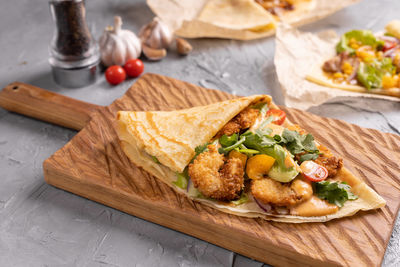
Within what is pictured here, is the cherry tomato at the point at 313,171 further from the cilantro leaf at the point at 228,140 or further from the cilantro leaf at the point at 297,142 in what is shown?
the cilantro leaf at the point at 228,140

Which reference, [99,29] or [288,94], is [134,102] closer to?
[288,94]

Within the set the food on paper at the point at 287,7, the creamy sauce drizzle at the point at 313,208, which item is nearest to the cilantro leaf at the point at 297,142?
the creamy sauce drizzle at the point at 313,208

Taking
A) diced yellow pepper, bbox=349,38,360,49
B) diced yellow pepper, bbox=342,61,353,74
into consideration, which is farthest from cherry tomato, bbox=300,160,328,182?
diced yellow pepper, bbox=349,38,360,49

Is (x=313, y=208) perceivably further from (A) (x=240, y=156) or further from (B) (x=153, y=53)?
(B) (x=153, y=53)

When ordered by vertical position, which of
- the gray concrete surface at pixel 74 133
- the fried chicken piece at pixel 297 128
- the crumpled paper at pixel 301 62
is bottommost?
the gray concrete surface at pixel 74 133

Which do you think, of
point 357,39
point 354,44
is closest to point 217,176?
point 354,44

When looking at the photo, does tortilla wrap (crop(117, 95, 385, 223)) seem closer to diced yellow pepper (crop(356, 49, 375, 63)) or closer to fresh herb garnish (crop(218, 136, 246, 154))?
fresh herb garnish (crop(218, 136, 246, 154))
